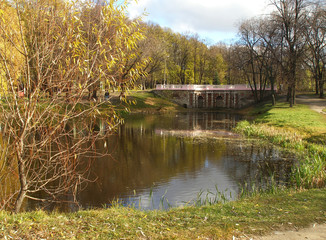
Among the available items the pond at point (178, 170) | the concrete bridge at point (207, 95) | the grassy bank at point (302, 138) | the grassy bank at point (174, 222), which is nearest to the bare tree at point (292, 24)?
the grassy bank at point (302, 138)

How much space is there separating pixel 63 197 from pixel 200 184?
4.95 meters

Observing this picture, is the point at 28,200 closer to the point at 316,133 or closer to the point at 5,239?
the point at 5,239

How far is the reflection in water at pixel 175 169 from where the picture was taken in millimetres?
10148

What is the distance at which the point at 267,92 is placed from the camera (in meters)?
49.4

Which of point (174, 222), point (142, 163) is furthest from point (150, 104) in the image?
point (174, 222)

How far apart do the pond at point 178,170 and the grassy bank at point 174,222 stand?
2.02 meters

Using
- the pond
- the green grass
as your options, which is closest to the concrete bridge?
the green grass

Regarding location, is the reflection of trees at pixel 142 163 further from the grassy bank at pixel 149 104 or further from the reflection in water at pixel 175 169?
the grassy bank at pixel 149 104

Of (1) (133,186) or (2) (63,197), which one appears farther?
(1) (133,186)

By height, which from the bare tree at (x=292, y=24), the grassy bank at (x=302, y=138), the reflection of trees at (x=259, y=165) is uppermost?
the bare tree at (x=292, y=24)

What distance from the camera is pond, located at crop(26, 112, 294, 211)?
391 inches

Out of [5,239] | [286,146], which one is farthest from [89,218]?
[286,146]

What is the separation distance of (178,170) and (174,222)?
7672 mm

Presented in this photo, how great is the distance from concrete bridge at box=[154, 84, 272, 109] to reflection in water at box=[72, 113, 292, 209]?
3121 centimetres
